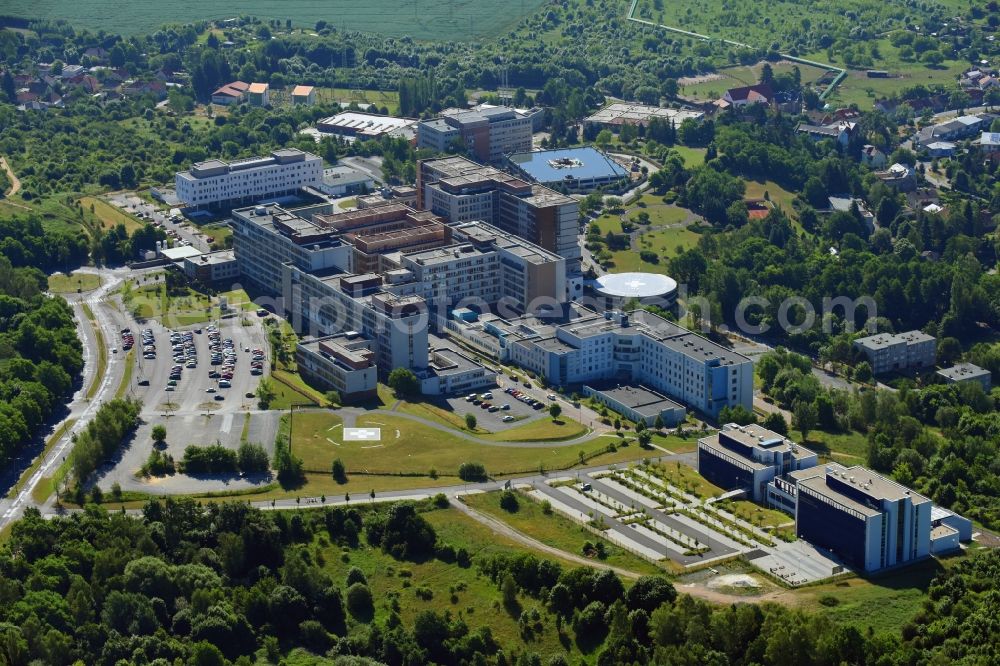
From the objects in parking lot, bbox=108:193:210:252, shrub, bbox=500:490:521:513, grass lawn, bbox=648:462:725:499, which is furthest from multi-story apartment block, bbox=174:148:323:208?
shrub, bbox=500:490:521:513

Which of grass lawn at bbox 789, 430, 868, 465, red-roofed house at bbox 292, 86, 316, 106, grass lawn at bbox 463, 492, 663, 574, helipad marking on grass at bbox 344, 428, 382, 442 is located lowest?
grass lawn at bbox 789, 430, 868, 465

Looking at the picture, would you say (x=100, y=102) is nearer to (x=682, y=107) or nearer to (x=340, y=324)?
(x=682, y=107)

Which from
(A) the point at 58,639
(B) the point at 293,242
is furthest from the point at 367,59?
(A) the point at 58,639

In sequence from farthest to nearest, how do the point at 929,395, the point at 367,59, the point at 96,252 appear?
the point at 367,59 → the point at 96,252 → the point at 929,395

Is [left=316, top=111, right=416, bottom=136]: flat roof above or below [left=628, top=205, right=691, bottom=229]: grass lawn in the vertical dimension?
above

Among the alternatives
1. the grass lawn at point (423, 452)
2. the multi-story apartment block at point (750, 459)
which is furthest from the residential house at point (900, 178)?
the multi-story apartment block at point (750, 459)

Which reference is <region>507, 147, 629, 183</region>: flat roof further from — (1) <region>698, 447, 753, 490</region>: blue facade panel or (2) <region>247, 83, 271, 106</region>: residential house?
(1) <region>698, 447, 753, 490</region>: blue facade panel

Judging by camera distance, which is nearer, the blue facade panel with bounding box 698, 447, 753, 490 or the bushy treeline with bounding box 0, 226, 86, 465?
the blue facade panel with bounding box 698, 447, 753, 490
